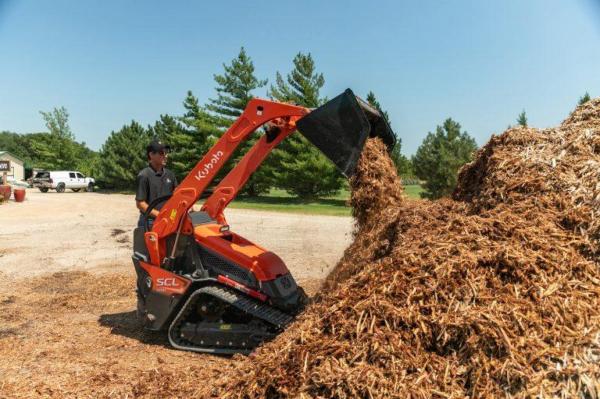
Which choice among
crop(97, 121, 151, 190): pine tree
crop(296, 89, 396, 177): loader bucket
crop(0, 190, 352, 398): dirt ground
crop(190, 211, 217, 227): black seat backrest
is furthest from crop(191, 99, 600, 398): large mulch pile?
crop(97, 121, 151, 190): pine tree

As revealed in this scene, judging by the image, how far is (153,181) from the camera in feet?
19.1

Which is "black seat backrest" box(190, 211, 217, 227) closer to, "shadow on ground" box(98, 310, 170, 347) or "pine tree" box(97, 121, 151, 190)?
"shadow on ground" box(98, 310, 170, 347)

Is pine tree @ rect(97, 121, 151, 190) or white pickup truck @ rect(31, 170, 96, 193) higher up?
pine tree @ rect(97, 121, 151, 190)

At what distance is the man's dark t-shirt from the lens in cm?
575

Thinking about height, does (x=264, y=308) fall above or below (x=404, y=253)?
below

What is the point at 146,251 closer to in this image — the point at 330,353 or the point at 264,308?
the point at 264,308

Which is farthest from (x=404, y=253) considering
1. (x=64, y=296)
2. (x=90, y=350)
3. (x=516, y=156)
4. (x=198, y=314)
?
(x=64, y=296)

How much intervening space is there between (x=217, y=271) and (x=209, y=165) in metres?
1.13

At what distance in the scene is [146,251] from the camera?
18.0 feet

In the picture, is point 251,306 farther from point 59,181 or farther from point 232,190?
point 59,181

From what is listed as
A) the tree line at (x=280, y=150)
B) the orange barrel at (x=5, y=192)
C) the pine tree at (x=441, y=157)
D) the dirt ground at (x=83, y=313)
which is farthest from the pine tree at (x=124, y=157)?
the dirt ground at (x=83, y=313)

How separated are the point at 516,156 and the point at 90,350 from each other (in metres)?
4.68

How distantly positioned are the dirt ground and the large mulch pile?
152 centimetres

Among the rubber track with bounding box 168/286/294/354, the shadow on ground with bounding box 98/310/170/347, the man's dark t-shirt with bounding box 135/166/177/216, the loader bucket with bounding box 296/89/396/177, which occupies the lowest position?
the shadow on ground with bounding box 98/310/170/347
